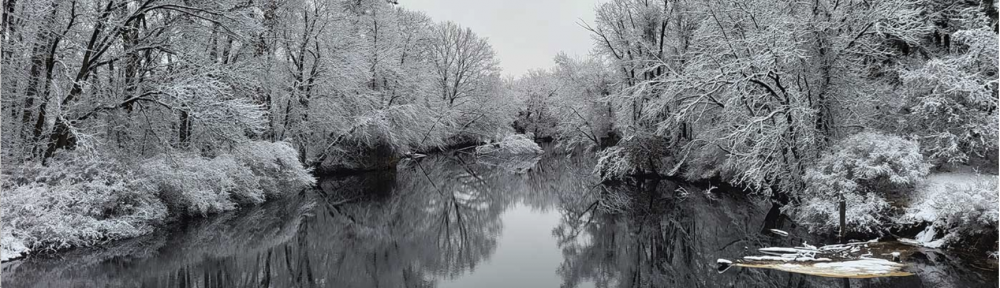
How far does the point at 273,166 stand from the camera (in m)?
17.1

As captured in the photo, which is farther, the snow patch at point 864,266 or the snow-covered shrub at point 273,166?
the snow-covered shrub at point 273,166

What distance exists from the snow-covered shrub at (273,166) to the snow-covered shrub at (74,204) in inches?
152

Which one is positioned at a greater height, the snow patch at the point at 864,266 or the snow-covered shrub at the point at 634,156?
the snow-covered shrub at the point at 634,156

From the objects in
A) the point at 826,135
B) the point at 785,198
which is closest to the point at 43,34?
the point at 826,135

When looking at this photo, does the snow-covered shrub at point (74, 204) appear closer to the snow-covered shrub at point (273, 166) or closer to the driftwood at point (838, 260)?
the snow-covered shrub at point (273, 166)

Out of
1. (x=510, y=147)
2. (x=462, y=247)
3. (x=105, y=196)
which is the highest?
(x=510, y=147)

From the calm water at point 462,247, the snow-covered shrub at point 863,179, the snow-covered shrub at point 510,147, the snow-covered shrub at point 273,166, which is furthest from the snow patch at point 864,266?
the snow-covered shrub at point 510,147

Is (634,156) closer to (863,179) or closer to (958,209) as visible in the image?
(863,179)

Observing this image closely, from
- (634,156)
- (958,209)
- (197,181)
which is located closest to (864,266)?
(958,209)

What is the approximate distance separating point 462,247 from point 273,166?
786 cm

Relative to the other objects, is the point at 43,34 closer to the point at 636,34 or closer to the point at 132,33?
the point at 132,33

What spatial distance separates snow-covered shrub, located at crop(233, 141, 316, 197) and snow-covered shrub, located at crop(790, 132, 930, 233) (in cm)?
1410

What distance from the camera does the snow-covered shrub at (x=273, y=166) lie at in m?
16.4

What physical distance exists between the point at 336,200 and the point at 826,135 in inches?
550
